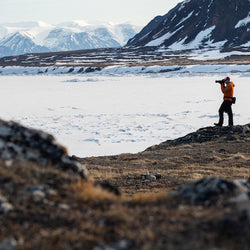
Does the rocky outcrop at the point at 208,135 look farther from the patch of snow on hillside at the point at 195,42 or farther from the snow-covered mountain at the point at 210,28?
the patch of snow on hillside at the point at 195,42

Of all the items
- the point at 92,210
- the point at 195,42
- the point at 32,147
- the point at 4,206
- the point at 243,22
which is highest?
the point at 243,22

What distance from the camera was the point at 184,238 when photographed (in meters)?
3.56

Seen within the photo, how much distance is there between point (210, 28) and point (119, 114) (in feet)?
536

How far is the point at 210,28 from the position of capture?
176500mm

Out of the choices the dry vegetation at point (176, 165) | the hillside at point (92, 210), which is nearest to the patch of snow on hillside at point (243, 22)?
the dry vegetation at point (176, 165)

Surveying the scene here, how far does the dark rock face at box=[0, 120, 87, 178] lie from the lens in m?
5.10

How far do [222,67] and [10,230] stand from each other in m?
68.0

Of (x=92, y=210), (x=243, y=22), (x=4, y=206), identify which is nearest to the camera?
(x=4, y=206)

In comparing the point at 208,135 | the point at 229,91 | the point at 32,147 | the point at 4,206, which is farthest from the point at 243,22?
the point at 4,206

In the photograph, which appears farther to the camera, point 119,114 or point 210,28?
point 210,28

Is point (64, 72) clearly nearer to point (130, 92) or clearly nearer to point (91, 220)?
point (130, 92)

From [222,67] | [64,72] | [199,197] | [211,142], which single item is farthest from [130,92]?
[64,72]

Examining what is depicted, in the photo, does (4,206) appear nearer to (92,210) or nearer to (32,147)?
(92,210)

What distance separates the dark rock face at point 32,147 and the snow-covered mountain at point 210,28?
158359 mm
